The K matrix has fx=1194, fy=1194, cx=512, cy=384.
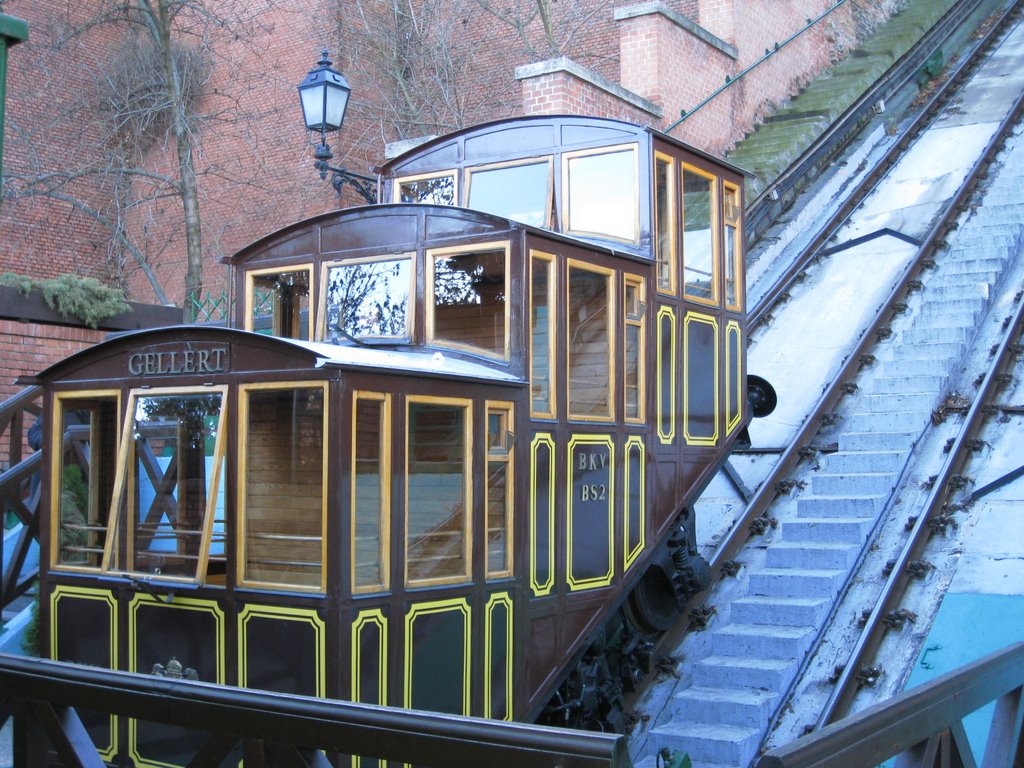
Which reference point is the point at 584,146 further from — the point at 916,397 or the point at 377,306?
the point at 916,397

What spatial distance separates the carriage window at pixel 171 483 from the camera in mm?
5824

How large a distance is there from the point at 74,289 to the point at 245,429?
6160mm

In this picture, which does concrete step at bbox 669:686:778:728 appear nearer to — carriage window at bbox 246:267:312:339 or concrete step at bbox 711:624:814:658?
concrete step at bbox 711:624:814:658

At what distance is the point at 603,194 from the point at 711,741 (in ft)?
11.3

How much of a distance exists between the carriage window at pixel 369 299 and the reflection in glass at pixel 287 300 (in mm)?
300

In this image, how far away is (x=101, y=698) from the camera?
140 inches

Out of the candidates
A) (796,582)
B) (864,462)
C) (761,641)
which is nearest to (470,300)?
(761,641)

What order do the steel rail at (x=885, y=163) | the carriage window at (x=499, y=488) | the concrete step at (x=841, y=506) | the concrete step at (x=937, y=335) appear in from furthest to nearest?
the steel rail at (x=885, y=163) → the concrete step at (x=937, y=335) → the concrete step at (x=841, y=506) → the carriage window at (x=499, y=488)

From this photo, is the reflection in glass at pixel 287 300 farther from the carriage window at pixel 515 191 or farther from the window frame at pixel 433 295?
the carriage window at pixel 515 191

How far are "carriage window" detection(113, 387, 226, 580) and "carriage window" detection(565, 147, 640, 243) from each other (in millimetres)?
2902

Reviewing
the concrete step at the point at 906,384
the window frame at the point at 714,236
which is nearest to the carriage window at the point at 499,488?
the window frame at the point at 714,236

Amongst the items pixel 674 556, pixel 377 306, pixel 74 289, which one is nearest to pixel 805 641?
pixel 674 556

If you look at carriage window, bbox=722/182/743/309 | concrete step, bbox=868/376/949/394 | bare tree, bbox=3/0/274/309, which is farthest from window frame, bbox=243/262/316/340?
bare tree, bbox=3/0/274/309

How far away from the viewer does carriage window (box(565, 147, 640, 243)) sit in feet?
A: 25.0
